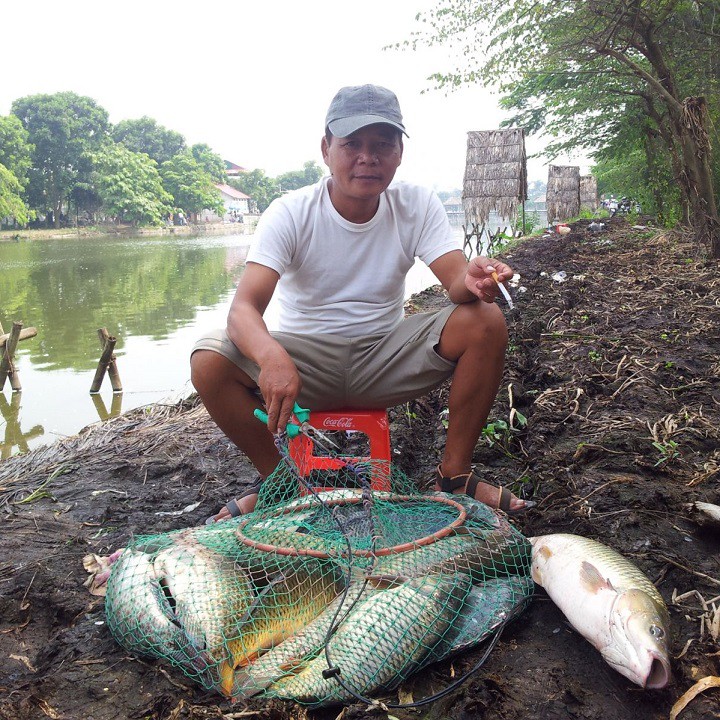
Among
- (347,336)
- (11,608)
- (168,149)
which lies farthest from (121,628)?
(168,149)

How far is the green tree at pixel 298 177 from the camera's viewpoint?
4678 inches

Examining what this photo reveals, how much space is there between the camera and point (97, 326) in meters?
15.0

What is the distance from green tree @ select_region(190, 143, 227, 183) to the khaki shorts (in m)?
86.0

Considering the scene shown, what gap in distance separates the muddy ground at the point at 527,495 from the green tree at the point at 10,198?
150 feet

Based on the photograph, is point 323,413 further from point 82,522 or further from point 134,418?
point 134,418

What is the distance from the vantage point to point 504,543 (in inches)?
88.1

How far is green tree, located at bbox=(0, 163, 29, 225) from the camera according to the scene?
146ft

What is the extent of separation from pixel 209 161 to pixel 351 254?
8972 centimetres

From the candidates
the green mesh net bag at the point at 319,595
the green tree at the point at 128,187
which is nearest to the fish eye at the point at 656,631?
the green mesh net bag at the point at 319,595

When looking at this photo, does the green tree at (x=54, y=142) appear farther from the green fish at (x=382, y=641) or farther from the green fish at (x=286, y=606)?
the green fish at (x=382, y=641)

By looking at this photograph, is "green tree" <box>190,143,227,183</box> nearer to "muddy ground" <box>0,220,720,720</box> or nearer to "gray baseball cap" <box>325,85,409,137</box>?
"muddy ground" <box>0,220,720,720</box>

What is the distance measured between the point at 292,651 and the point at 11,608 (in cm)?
114

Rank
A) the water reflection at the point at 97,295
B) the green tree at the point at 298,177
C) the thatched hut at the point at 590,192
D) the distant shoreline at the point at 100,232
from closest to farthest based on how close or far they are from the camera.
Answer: the water reflection at the point at 97,295, the thatched hut at the point at 590,192, the distant shoreline at the point at 100,232, the green tree at the point at 298,177

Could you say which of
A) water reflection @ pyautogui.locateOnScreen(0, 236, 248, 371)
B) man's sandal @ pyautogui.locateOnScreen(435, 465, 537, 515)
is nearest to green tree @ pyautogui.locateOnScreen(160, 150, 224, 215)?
water reflection @ pyautogui.locateOnScreen(0, 236, 248, 371)
